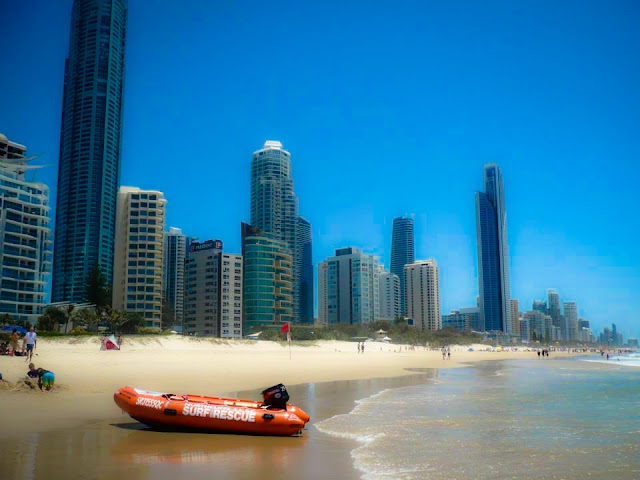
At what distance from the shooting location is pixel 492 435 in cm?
1491

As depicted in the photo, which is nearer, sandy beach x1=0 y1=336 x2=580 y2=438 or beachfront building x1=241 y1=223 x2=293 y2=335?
sandy beach x1=0 y1=336 x2=580 y2=438

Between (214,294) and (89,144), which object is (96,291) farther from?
(89,144)

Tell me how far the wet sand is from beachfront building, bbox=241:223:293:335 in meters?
114

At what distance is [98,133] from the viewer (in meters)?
181

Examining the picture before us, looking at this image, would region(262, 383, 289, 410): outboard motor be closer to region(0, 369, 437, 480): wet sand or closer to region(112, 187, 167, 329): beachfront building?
region(0, 369, 437, 480): wet sand

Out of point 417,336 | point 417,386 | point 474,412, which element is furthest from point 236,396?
point 417,336

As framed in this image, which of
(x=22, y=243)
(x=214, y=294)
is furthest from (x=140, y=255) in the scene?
(x=22, y=243)

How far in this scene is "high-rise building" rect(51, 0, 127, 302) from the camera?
6693 inches

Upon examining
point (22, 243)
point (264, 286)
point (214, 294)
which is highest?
point (22, 243)

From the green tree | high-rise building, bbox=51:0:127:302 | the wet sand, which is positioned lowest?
the wet sand

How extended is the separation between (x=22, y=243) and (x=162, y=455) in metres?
77.5

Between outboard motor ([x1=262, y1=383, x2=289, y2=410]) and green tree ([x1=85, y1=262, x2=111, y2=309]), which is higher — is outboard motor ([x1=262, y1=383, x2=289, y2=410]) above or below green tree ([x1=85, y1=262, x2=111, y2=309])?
below

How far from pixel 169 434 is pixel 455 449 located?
742cm

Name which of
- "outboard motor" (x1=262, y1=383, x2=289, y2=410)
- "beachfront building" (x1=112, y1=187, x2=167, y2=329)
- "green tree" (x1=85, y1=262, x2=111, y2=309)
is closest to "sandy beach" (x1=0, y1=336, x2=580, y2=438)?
"outboard motor" (x1=262, y1=383, x2=289, y2=410)
